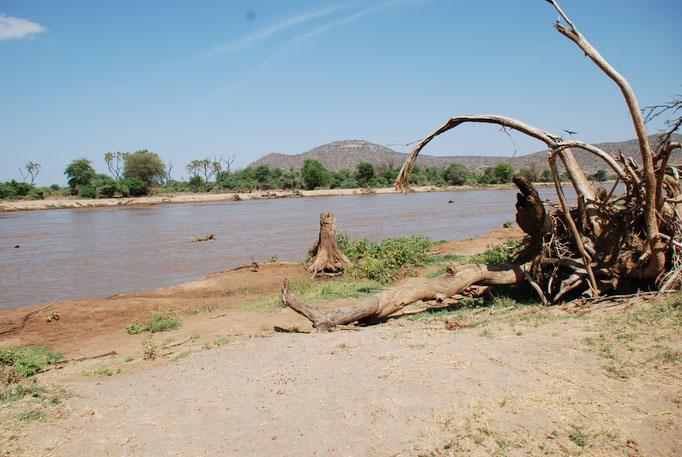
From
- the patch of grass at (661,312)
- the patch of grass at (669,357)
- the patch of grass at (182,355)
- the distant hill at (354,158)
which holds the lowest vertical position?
the patch of grass at (182,355)

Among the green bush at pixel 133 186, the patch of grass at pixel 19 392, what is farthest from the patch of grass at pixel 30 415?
the green bush at pixel 133 186

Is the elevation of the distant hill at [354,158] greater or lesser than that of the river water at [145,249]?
greater

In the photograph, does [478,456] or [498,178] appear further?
[498,178]

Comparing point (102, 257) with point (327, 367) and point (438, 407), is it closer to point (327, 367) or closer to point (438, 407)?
point (327, 367)

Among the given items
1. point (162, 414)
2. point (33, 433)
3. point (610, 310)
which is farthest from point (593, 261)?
point (33, 433)

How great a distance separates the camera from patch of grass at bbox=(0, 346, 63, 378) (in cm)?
490

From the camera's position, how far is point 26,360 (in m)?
5.22

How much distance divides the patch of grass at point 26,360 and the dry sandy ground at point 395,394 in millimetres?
181

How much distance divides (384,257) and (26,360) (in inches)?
265

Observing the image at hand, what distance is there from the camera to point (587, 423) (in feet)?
10.6

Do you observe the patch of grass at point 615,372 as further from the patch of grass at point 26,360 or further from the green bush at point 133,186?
the green bush at point 133,186

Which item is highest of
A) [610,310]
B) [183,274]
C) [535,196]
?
[535,196]

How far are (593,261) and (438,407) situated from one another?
143 inches

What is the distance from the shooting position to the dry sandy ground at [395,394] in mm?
3137
